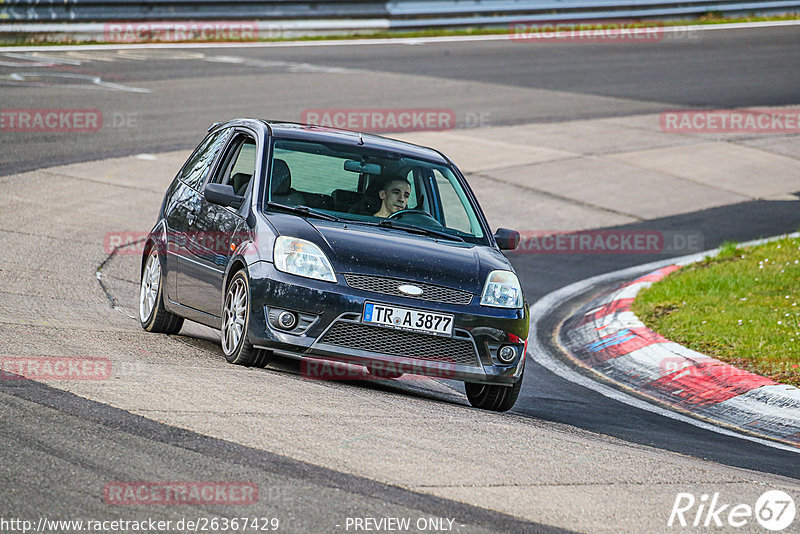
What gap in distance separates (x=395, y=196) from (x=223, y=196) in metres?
1.20

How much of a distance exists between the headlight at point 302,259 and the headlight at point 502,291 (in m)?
0.99

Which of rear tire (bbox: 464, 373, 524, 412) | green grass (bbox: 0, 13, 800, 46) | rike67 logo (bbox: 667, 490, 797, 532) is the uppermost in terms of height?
green grass (bbox: 0, 13, 800, 46)

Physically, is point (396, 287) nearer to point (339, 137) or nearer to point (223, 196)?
point (223, 196)

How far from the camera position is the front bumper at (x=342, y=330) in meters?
6.95

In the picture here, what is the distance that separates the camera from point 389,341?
698 centimetres

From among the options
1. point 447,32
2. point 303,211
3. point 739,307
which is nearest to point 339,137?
point 303,211

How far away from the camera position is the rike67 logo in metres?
5.06

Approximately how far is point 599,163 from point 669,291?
7092mm

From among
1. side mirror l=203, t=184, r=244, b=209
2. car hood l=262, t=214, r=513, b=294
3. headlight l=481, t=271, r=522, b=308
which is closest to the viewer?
car hood l=262, t=214, r=513, b=294

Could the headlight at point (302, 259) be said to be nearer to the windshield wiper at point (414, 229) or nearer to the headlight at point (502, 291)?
the windshield wiper at point (414, 229)

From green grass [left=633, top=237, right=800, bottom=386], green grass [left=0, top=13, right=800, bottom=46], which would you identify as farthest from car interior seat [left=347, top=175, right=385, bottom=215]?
green grass [left=0, top=13, right=800, bottom=46]

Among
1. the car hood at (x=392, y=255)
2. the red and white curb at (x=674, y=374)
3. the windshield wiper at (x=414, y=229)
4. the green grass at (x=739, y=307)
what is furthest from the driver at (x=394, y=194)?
the green grass at (x=739, y=307)

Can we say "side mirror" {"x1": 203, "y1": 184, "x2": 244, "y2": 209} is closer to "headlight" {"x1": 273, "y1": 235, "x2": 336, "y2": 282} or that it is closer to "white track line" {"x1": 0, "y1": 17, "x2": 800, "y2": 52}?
"headlight" {"x1": 273, "y1": 235, "x2": 336, "y2": 282}

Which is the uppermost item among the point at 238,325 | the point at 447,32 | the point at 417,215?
the point at 447,32
